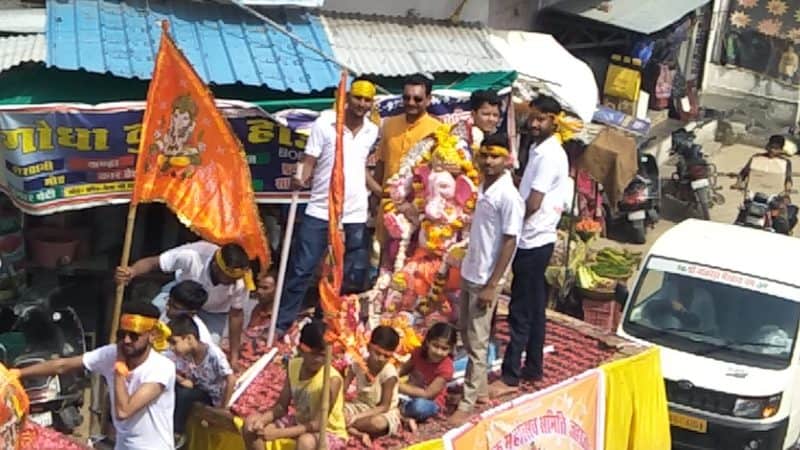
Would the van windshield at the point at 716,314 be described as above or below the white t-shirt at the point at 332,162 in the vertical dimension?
below

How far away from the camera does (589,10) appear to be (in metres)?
17.6

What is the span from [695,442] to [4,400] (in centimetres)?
594

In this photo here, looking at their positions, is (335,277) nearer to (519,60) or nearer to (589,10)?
(519,60)

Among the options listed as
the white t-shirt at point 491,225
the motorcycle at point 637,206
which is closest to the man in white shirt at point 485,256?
the white t-shirt at point 491,225

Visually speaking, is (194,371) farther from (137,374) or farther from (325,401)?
(325,401)

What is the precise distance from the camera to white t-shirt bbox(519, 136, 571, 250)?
8.54 metres

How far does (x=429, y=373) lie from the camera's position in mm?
8508

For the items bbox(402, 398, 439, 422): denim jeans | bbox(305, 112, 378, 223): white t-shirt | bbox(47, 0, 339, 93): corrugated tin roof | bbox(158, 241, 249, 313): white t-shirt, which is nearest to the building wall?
bbox(47, 0, 339, 93): corrugated tin roof

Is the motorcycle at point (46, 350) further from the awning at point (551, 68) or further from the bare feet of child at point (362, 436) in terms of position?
the awning at point (551, 68)

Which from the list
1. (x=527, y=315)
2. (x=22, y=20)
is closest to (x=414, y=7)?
(x=22, y=20)

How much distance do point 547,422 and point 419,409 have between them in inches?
41.1

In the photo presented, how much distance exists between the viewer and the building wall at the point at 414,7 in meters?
12.5

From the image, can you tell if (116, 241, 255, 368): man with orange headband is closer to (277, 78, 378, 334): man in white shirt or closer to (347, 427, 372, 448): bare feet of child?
(277, 78, 378, 334): man in white shirt

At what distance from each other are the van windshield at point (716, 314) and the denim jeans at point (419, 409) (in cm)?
310
